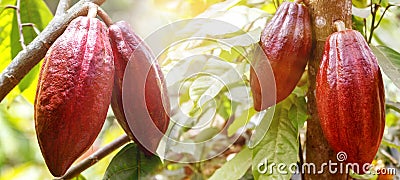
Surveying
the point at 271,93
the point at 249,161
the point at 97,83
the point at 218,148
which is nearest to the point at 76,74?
the point at 97,83

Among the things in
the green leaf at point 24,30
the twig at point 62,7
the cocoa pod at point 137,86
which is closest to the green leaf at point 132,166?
the cocoa pod at point 137,86

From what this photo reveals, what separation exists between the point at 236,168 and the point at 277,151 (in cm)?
12

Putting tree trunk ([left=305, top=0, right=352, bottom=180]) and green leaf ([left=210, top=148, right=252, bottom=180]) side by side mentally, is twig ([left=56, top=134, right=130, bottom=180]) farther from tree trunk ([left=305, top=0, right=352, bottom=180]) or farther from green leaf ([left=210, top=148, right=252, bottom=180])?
tree trunk ([left=305, top=0, right=352, bottom=180])

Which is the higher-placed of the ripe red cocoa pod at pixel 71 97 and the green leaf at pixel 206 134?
the ripe red cocoa pod at pixel 71 97

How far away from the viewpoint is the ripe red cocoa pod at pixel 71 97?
463 mm

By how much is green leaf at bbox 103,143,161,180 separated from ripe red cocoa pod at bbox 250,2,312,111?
160 mm

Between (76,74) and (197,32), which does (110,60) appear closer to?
(76,74)

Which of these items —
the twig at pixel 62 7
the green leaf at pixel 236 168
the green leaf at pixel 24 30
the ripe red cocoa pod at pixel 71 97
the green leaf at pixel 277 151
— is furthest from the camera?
the green leaf at pixel 24 30

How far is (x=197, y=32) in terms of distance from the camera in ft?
2.87

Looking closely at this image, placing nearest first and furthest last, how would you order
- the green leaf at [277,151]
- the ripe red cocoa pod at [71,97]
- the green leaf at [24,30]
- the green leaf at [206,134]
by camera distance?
1. the ripe red cocoa pod at [71,97]
2. the green leaf at [277,151]
3. the green leaf at [24,30]
4. the green leaf at [206,134]

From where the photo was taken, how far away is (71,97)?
465 mm

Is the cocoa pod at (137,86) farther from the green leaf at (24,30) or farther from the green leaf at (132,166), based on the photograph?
the green leaf at (24,30)

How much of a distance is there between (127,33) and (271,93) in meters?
0.20

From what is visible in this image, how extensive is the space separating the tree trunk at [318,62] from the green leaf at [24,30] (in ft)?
1.62
